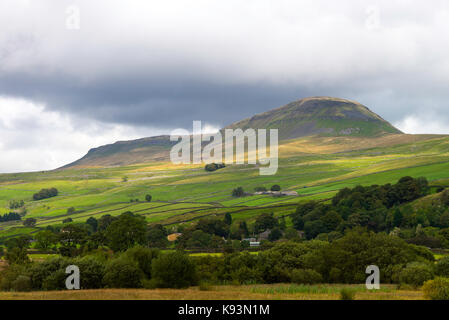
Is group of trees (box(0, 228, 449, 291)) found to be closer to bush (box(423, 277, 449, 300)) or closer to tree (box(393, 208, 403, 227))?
bush (box(423, 277, 449, 300))

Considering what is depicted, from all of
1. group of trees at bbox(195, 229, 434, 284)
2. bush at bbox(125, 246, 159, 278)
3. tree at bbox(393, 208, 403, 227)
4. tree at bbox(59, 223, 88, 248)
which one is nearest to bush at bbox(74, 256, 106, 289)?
bush at bbox(125, 246, 159, 278)

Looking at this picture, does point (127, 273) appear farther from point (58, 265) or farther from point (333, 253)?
point (333, 253)

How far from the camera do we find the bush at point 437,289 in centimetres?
4408

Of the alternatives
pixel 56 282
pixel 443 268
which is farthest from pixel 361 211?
pixel 56 282

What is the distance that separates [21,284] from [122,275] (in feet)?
45.7

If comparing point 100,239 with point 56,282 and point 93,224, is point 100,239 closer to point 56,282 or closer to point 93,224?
point 56,282

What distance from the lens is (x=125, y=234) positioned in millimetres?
116125

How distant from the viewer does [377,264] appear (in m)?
74.1

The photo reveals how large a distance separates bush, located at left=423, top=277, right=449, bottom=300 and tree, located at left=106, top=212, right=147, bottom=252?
272 ft

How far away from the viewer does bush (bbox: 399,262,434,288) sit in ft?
201

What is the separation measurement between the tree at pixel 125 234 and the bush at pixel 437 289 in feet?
272
